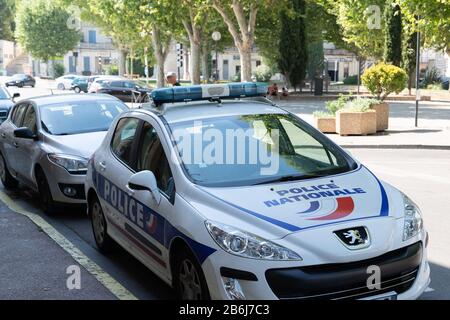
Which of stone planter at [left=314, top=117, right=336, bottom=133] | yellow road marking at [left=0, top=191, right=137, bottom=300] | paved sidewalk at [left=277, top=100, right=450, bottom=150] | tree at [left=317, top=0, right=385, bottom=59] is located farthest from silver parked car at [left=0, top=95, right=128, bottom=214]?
tree at [left=317, top=0, right=385, bottom=59]

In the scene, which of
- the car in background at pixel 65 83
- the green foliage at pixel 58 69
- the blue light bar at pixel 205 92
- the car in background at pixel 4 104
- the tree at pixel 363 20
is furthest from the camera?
the green foliage at pixel 58 69

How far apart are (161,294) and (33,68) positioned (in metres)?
88.9

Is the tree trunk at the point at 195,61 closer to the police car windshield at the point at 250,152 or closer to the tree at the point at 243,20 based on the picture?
the tree at the point at 243,20

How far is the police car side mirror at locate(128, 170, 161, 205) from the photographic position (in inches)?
181

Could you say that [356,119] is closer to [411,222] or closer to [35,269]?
[35,269]

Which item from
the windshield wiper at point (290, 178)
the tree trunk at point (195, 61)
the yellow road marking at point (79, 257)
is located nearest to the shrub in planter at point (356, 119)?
the yellow road marking at point (79, 257)

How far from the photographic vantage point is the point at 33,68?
88.7 metres

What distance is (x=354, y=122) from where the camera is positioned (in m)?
17.4

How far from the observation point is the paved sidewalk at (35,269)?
5.11m

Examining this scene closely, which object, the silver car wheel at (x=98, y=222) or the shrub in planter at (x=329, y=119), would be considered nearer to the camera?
the silver car wheel at (x=98, y=222)

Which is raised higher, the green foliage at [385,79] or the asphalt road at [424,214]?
the green foliage at [385,79]

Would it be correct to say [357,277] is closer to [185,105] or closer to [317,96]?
[185,105]

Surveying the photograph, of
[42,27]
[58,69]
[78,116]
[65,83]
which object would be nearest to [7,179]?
[78,116]

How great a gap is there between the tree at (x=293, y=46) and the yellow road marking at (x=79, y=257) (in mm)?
31661
